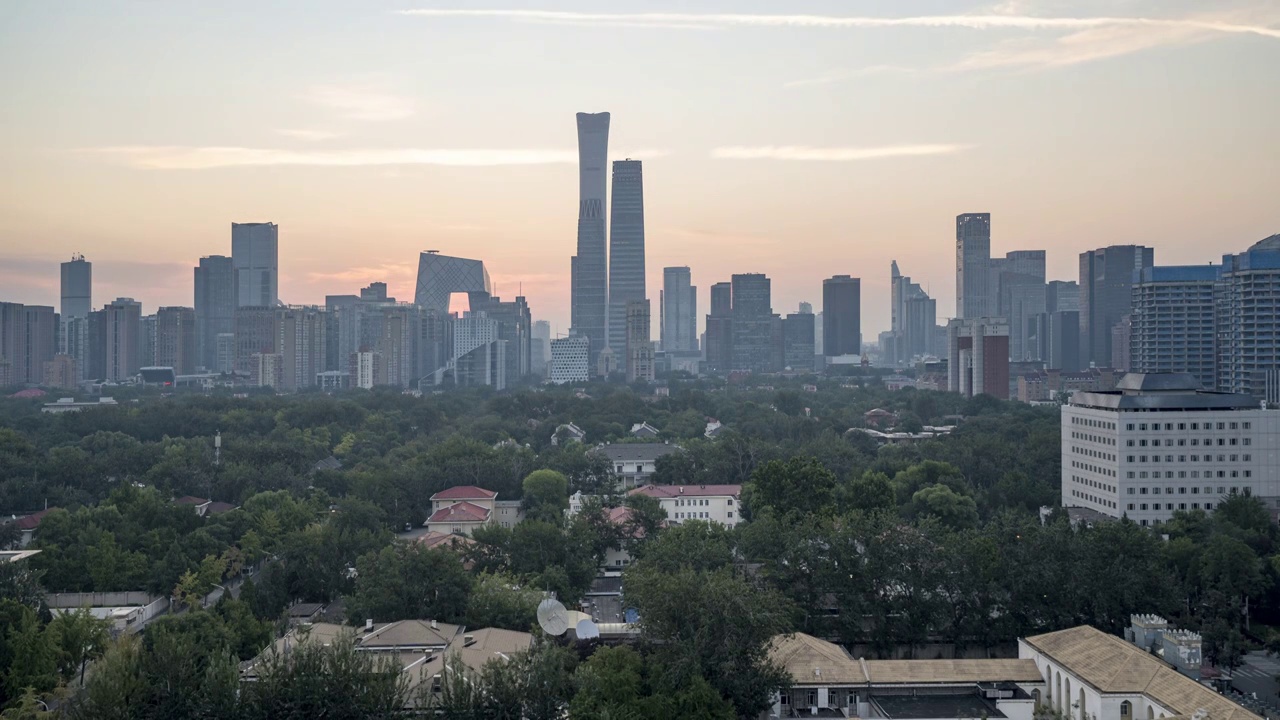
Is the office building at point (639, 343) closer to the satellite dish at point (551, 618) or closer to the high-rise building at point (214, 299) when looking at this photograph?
the high-rise building at point (214, 299)

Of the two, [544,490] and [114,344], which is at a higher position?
[114,344]

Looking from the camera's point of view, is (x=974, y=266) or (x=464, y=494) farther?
(x=974, y=266)

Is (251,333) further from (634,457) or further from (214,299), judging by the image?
(634,457)

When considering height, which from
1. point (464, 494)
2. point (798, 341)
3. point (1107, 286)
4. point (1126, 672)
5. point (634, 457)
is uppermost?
point (1107, 286)

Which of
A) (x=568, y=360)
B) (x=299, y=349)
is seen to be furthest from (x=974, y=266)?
(x=299, y=349)

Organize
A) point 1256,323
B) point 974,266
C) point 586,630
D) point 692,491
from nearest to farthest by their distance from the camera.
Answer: point 586,630, point 692,491, point 1256,323, point 974,266

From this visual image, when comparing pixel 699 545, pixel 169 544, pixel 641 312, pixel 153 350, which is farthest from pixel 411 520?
pixel 153 350

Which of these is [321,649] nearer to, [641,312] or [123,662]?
[123,662]
